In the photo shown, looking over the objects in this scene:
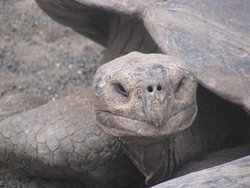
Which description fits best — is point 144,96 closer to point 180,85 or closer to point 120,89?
point 120,89

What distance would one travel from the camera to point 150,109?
2.30m

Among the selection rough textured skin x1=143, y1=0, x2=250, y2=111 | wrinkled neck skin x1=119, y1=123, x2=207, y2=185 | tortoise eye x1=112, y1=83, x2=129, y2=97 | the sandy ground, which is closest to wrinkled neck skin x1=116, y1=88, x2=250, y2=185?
wrinkled neck skin x1=119, y1=123, x2=207, y2=185

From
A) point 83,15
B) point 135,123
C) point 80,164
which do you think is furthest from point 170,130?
point 83,15

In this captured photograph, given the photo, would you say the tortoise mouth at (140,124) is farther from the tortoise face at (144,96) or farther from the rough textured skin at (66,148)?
the rough textured skin at (66,148)

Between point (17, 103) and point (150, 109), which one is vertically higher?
point (150, 109)

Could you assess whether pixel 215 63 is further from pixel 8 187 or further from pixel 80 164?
pixel 8 187

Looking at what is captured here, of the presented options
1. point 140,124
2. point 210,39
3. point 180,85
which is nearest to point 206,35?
point 210,39

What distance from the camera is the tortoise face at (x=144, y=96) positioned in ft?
7.61

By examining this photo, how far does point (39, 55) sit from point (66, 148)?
196cm

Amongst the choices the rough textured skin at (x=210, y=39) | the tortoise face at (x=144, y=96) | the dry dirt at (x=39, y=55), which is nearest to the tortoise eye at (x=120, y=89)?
the tortoise face at (x=144, y=96)

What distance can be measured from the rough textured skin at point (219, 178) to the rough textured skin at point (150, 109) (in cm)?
24

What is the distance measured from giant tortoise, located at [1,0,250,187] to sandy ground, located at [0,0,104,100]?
0.91m

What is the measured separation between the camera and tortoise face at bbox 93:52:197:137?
2.32 m

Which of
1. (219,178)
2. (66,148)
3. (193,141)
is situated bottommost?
(66,148)
